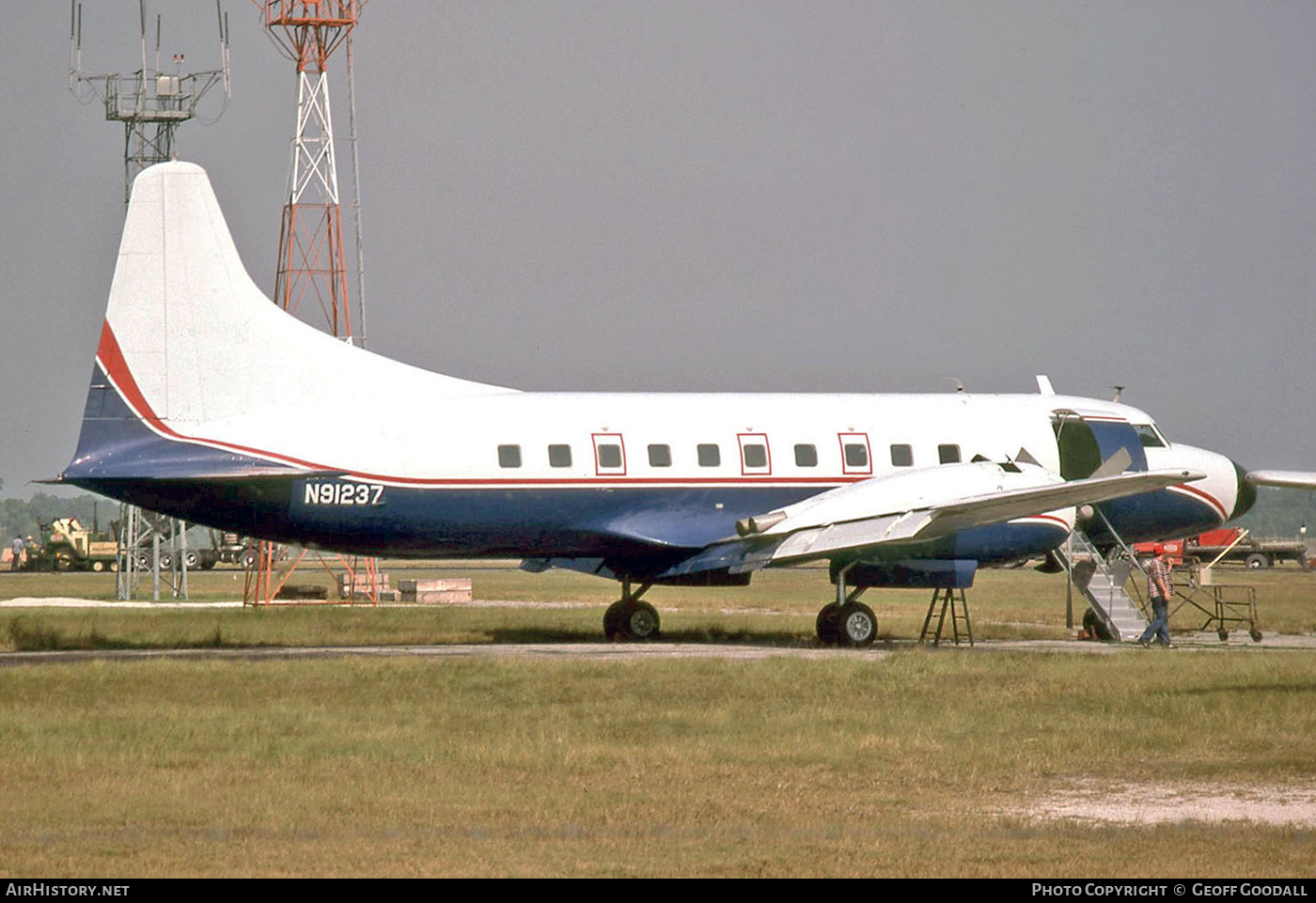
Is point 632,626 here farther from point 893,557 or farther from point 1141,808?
point 1141,808

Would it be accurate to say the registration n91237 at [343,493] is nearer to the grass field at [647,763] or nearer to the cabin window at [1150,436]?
the grass field at [647,763]

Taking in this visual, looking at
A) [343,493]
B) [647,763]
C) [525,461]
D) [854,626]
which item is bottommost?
[647,763]

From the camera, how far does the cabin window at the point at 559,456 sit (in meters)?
31.1

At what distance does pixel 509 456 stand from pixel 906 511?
22.5 feet

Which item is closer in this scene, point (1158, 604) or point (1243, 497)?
point (1158, 604)

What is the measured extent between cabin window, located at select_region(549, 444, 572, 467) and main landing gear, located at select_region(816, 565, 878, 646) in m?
5.22

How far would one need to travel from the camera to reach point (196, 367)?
2922 cm

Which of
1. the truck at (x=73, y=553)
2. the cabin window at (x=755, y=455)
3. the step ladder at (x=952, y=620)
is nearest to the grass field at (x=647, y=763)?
the step ladder at (x=952, y=620)

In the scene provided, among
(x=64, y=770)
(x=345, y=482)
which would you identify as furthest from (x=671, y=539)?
(x=64, y=770)

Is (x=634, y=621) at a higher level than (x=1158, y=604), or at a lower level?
higher

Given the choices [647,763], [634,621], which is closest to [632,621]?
[634,621]

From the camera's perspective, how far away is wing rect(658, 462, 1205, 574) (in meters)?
29.5

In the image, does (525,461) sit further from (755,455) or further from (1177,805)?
(1177,805)

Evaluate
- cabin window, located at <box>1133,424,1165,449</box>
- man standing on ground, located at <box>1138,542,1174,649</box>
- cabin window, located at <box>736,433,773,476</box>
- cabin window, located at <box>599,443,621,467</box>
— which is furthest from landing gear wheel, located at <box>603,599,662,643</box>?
cabin window, located at <box>1133,424,1165,449</box>
